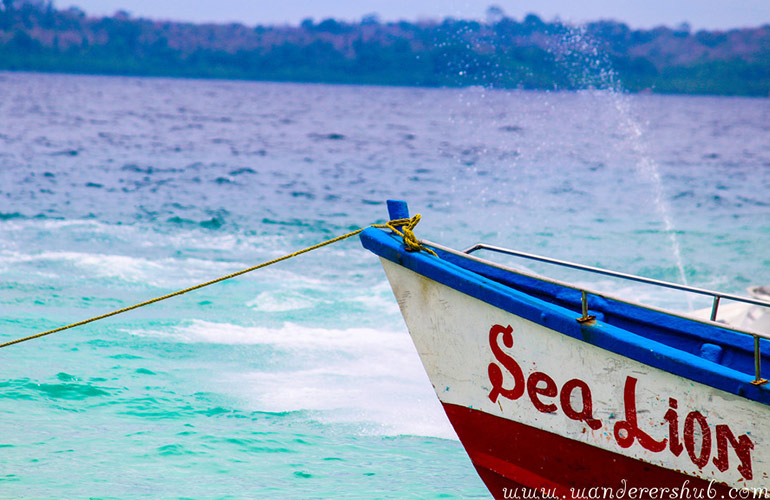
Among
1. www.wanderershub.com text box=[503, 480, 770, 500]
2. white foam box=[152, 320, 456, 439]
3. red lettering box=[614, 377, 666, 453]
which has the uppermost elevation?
red lettering box=[614, 377, 666, 453]

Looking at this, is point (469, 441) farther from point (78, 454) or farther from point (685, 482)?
point (78, 454)

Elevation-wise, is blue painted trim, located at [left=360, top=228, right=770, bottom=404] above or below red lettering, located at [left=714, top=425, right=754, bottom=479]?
above

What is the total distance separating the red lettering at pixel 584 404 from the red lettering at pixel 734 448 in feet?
1.93

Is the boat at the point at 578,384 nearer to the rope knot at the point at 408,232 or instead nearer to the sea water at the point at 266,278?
the rope knot at the point at 408,232

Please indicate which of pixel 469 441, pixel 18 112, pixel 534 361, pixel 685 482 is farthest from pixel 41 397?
pixel 18 112

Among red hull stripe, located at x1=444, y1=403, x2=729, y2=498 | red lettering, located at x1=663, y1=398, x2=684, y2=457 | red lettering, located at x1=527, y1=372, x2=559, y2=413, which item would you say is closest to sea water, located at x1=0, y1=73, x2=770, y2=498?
red hull stripe, located at x1=444, y1=403, x2=729, y2=498

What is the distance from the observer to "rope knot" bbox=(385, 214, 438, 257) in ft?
15.0

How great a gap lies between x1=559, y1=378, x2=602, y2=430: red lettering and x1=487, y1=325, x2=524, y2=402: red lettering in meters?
0.25

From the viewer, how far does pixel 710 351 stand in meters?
4.64

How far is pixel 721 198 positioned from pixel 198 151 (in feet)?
61.8

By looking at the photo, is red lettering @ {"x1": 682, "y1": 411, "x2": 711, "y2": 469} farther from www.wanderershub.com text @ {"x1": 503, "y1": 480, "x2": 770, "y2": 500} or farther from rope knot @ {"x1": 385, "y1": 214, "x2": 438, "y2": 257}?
rope knot @ {"x1": 385, "y1": 214, "x2": 438, "y2": 257}

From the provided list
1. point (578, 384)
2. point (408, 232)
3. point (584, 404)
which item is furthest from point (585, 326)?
point (408, 232)

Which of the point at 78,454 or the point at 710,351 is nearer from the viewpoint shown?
the point at 710,351

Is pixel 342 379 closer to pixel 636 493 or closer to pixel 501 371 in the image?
pixel 501 371
